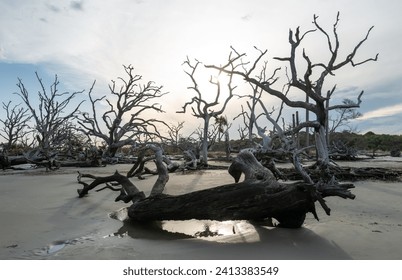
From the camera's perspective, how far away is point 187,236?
3.94 meters

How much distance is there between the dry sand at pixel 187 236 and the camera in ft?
10.6

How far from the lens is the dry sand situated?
3.24m

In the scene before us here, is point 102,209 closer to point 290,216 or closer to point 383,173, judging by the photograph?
point 290,216

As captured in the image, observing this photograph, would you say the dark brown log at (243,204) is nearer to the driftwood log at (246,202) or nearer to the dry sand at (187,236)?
the driftwood log at (246,202)

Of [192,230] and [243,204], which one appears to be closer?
[243,204]

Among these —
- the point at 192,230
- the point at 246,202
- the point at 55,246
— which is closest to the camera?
the point at 55,246

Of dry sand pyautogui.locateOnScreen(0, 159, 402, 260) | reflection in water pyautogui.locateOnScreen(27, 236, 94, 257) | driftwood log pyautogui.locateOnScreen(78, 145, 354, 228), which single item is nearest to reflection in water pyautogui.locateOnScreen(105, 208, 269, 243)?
dry sand pyautogui.locateOnScreen(0, 159, 402, 260)

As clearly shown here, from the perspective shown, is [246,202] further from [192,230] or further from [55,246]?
[55,246]

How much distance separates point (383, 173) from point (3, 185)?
9474mm

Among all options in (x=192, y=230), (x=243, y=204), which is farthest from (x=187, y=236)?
(x=243, y=204)

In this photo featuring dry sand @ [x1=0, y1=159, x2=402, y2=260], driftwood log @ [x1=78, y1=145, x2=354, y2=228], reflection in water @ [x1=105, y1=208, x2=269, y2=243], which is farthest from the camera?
reflection in water @ [x1=105, y1=208, x2=269, y2=243]

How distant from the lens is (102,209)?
5.41 meters

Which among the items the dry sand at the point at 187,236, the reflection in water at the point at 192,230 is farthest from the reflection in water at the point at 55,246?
the reflection in water at the point at 192,230

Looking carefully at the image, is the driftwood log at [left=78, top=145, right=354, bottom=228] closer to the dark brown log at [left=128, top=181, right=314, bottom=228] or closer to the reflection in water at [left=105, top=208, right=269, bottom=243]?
the dark brown log at [left=128, top=181, right=314, bottom=228]
